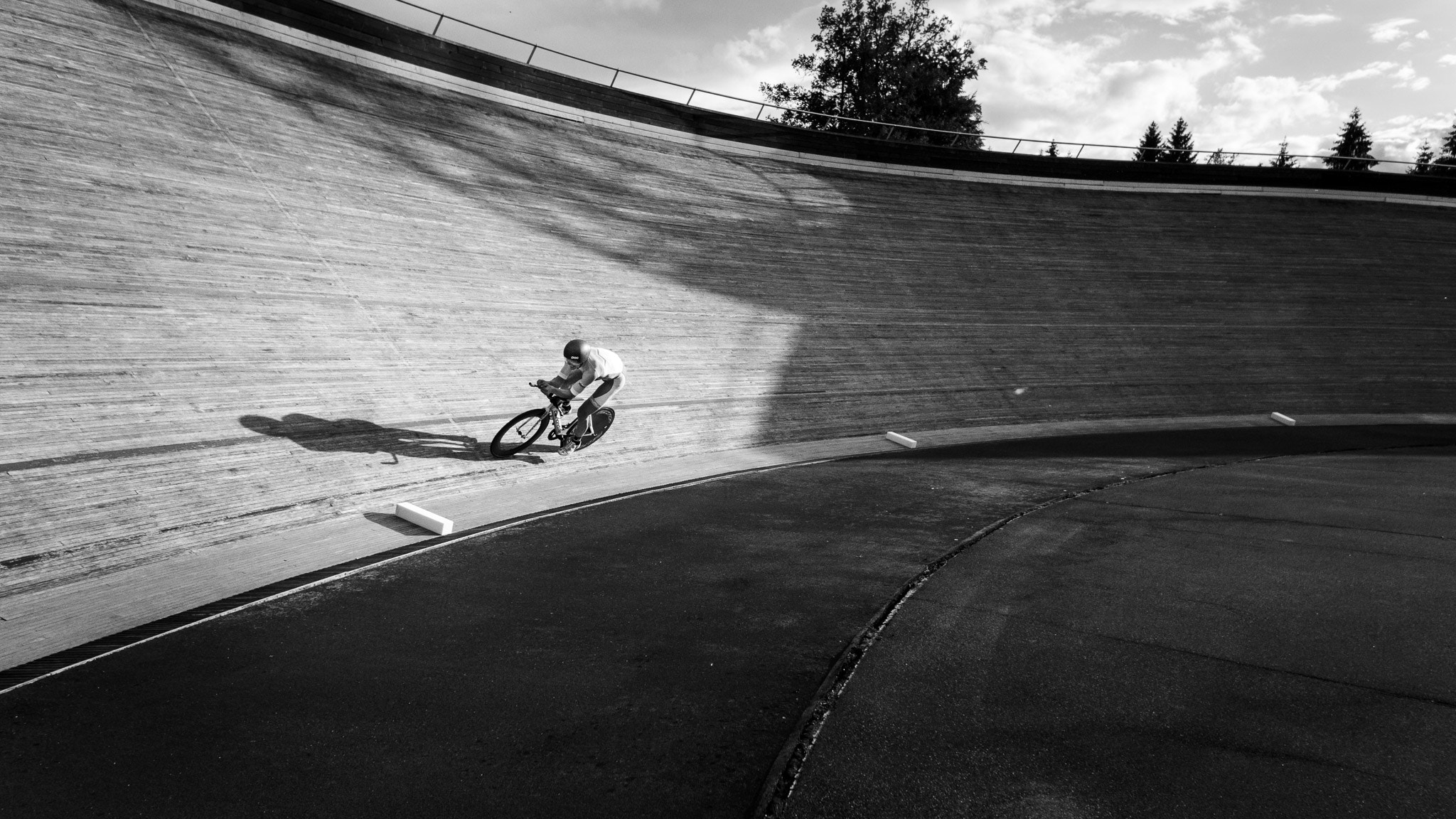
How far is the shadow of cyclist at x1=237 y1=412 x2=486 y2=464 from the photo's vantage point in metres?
6.72

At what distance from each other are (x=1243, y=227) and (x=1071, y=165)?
438 centimetres

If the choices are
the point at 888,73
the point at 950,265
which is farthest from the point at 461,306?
the point at 888,73

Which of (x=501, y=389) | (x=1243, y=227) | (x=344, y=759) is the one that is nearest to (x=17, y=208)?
(x=501, y=389)

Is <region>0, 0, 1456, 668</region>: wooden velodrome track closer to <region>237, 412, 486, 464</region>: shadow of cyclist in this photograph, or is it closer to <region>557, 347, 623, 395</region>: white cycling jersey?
<region>237, 412, 486, 464</region>: shadow of cyclist

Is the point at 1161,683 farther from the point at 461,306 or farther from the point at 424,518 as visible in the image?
the point at 461,306

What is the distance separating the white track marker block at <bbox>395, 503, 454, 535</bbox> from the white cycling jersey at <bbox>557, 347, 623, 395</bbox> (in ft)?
6.32

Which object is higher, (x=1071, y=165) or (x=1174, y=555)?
(x=1071, y=165)

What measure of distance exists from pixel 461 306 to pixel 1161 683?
805 cm

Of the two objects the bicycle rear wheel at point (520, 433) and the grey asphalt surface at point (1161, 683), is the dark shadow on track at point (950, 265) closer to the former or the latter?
the bicycle rear wheel at point (520, 433)

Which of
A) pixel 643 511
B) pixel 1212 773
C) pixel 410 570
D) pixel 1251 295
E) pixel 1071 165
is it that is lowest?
pixel 410 570

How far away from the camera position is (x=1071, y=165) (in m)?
21.1

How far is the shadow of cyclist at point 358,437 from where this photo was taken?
6719 mm

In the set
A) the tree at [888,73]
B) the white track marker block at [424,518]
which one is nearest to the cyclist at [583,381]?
the white track marker block at [424,518]

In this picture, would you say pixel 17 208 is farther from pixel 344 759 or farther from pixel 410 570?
pixel 344 759
